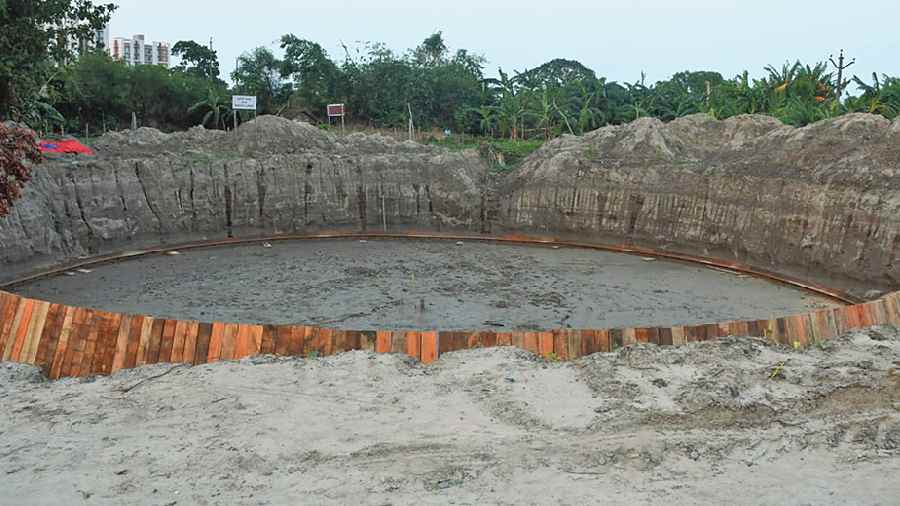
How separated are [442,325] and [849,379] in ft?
22.0

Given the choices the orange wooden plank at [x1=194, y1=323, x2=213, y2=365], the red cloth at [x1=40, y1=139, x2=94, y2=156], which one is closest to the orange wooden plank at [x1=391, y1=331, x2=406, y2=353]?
the orange wooden plank at [x1=194, y1=323, x2=213, y2=365]

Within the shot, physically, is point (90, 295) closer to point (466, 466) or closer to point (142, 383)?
point (142, 383)

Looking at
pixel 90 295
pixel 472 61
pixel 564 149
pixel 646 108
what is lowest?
pixel 90 295

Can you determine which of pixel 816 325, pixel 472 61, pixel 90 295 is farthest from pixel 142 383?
pixel 472 61

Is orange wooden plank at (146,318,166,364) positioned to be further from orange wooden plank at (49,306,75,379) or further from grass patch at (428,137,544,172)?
grass patch at (428,137,544,172)

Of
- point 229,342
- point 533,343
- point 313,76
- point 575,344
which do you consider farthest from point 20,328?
point 313,76

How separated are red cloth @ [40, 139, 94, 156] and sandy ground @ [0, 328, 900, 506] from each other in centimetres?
1371

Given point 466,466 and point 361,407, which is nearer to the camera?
point 466,466

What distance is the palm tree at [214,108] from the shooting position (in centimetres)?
3005

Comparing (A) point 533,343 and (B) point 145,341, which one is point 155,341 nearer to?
(B) point 145,341

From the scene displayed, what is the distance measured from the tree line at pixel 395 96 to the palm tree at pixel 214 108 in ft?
0.18

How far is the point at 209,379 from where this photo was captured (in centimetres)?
675

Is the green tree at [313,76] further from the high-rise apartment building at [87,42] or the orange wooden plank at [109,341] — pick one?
the orange wooden plank at [109,341]

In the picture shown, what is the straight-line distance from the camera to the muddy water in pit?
12.7 m
